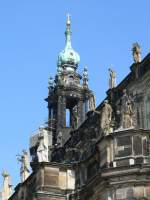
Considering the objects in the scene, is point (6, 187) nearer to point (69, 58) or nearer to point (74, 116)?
point (74, 116)

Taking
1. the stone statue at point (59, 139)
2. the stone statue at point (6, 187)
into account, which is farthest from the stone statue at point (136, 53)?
the stone statue at point (6, 187)

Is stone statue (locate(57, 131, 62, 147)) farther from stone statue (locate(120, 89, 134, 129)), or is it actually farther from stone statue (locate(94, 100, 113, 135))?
stone statue (locate(120, 89, 134, 129))

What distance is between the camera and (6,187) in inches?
1762

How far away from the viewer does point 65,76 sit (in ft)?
181

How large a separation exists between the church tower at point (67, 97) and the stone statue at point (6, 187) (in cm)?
625

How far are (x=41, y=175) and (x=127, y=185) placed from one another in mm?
6156

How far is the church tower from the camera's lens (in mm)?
52469

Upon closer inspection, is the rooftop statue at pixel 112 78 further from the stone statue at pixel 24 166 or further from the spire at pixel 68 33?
the spire at pixel 68 33

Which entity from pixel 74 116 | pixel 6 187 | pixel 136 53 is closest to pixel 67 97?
pixel 74 116

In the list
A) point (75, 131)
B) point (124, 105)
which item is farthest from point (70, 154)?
point (124, 105)

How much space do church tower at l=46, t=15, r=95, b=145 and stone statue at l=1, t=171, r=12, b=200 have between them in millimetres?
6249

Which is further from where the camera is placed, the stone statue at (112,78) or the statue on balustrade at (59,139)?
the statue on balustrade at (59,139)

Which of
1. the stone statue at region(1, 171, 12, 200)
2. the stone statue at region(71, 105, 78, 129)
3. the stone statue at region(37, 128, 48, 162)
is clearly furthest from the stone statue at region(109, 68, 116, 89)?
the stone statue at region(71, 105, 78, 129)

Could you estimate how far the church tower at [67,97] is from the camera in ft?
172
